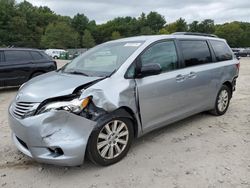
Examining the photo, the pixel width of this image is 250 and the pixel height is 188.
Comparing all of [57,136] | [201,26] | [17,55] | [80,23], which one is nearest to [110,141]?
[57,136]

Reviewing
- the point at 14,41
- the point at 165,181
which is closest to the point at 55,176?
the point at 165,181

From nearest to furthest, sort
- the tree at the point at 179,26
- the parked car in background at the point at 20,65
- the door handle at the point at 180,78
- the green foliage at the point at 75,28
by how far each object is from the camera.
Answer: the door handle at the point at 180,78 → the parked car in background at the point at 20,65 → the green foliage at the point at 75,28 → the tree at the point at 179,26

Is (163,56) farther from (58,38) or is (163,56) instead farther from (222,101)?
(58,38)

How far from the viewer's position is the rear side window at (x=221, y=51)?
18.8 ft

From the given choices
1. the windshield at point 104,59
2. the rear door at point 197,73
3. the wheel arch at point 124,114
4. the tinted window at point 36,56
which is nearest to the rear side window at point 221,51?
the rear door at point 197,73

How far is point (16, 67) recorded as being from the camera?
9469 millimetres

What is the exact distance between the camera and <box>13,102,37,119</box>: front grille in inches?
134

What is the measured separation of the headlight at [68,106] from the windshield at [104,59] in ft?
2.08

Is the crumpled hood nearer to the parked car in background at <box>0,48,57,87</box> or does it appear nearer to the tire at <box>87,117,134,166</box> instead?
the tire at <box>87,117,134,166</box>

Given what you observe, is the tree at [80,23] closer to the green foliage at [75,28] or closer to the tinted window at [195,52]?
the green foliage at [75,28]

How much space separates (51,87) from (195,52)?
2.72 m

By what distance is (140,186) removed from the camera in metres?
3.25

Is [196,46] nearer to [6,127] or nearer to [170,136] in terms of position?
[170,136]

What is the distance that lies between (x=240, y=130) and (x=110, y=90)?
9.03ft
